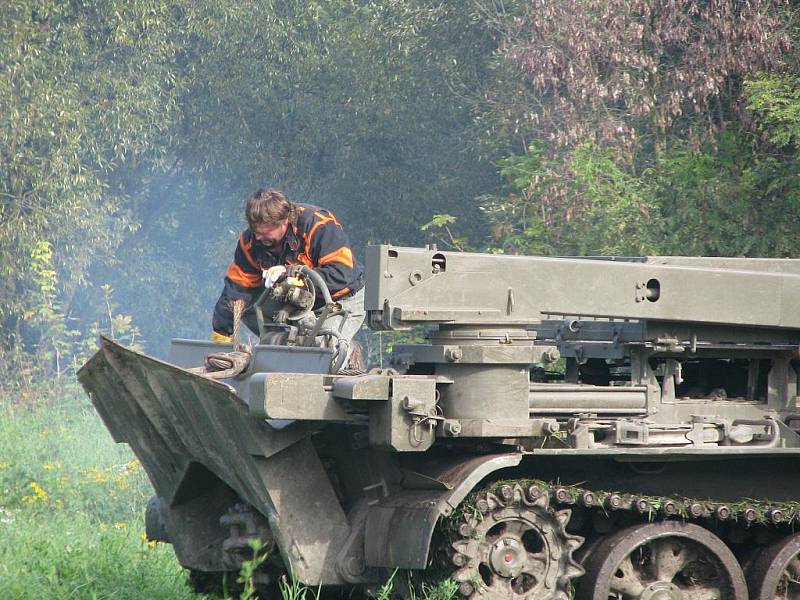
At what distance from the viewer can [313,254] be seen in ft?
24.2

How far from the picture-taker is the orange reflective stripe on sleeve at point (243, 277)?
7645 millimetres

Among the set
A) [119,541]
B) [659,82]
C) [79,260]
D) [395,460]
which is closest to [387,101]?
[79,260]

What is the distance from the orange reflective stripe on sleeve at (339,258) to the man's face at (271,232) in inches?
9.3

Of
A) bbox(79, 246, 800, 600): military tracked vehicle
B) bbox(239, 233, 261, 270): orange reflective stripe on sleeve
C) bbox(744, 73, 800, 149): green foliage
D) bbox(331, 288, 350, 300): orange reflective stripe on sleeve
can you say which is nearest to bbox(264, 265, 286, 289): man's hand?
bbox(79, 246, 800, 600): military tracked vehicle

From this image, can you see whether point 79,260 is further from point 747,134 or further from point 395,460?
point 395,460

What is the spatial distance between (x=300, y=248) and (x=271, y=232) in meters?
0.17

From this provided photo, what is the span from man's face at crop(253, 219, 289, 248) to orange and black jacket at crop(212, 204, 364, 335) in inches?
1.4

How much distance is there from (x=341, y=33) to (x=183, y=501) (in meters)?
17.6

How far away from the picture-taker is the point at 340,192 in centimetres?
→ 2420

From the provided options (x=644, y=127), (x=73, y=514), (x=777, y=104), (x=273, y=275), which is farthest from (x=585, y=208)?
(x=273, y=275)

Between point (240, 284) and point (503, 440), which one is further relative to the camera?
point (240, 284)

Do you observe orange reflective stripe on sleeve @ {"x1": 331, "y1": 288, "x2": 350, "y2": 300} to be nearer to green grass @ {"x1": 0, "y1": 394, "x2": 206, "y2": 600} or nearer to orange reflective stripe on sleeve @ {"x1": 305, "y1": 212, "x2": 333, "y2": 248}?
orange reflective stripe on sleeve @ {"x1": 305, "y1": 212, "x2": 333, "y2": 248}

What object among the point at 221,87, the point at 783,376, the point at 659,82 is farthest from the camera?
the point at 221,87

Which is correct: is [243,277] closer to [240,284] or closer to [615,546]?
[240,284]
